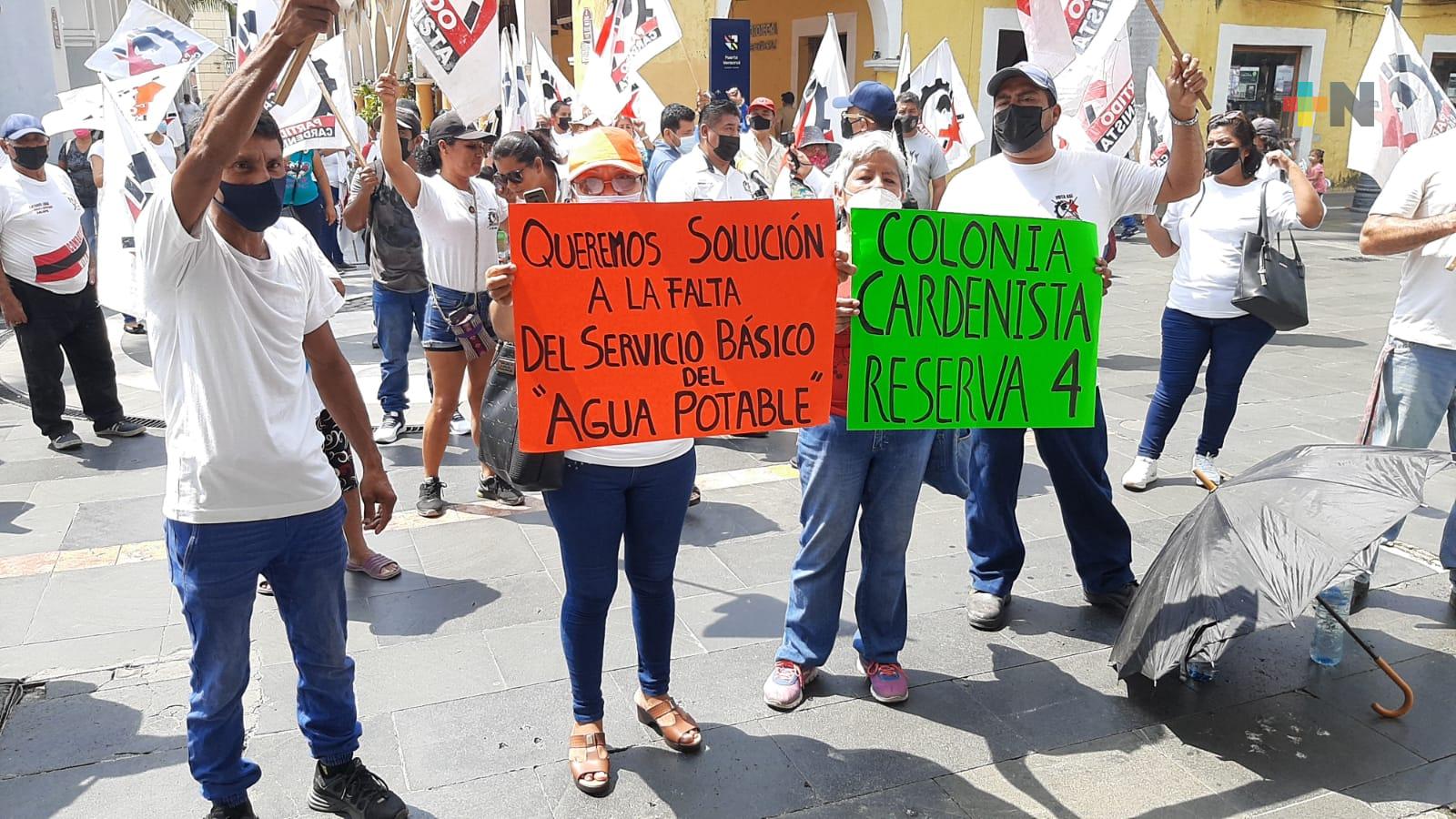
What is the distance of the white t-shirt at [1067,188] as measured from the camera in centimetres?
361

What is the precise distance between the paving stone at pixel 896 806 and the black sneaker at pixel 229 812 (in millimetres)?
→ 1409

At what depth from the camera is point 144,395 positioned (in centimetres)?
768

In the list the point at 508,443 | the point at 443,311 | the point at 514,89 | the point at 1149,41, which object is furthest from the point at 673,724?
the point at 1149,41

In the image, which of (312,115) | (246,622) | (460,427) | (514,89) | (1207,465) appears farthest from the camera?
(514,89)

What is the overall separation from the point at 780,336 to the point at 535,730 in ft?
4.77

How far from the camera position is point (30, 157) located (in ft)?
21.1

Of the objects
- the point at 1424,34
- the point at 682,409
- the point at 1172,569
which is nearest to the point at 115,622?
the point at 682,409

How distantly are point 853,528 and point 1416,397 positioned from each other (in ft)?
7.57

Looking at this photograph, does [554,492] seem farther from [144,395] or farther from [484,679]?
[144,395]

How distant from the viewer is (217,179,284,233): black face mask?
2402 millimetres

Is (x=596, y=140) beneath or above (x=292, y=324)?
above

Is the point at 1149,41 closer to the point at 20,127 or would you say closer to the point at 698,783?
the point at 20,127

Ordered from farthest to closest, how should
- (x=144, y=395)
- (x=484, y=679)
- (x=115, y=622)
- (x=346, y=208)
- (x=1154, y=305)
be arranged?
(x=1154, y=305) → (x=144, y=395) → (x=346, y=208) → (x=115, y=622) → (x=484, y=679)

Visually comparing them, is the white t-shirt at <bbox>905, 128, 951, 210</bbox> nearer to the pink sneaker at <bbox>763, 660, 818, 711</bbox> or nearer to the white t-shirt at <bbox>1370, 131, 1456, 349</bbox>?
the white t-shirt at <bbox>1370, 131, 1456, 349</bbox>
